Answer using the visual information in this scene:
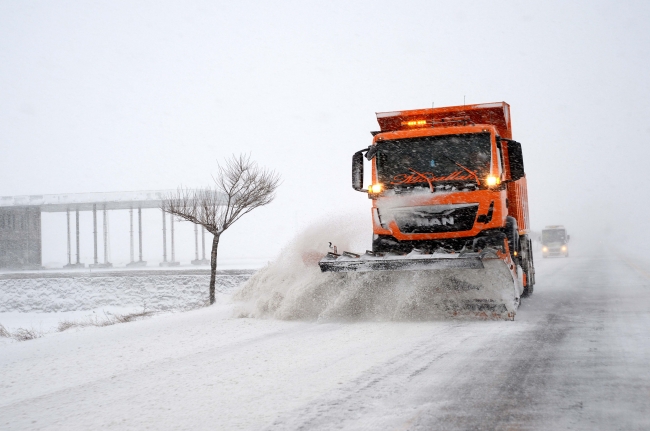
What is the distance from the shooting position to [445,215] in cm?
862

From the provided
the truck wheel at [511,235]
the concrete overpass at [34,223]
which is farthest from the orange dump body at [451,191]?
the concrete overpass at [34,223]

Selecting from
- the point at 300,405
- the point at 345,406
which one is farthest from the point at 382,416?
the point at 300,405

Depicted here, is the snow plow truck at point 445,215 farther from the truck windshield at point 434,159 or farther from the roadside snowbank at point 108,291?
the roadside snowbank at point 108,291

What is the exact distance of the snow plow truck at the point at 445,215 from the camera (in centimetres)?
821

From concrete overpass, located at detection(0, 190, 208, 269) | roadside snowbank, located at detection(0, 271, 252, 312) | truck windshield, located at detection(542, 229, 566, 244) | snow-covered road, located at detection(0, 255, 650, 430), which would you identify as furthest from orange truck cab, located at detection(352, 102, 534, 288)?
truck windshield, located at detection(542, 229, 566, 244)

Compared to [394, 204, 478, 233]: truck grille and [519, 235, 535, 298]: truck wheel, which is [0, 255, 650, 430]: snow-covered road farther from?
[519, 235, 535, 298]: truck wheel

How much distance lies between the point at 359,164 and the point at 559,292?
7.04 metres

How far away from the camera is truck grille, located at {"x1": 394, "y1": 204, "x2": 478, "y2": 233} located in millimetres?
8562

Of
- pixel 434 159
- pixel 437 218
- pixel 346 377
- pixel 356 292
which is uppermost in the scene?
pixel 434 159

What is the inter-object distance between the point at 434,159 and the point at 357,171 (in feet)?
4.20

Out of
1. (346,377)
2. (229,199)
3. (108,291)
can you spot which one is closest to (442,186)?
(346,377)

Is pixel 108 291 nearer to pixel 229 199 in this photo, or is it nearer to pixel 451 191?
pixel 229 199

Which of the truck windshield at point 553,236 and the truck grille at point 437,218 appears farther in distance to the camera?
the truck windshield at point 553,236

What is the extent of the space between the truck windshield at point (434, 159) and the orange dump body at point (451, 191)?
5 cm
